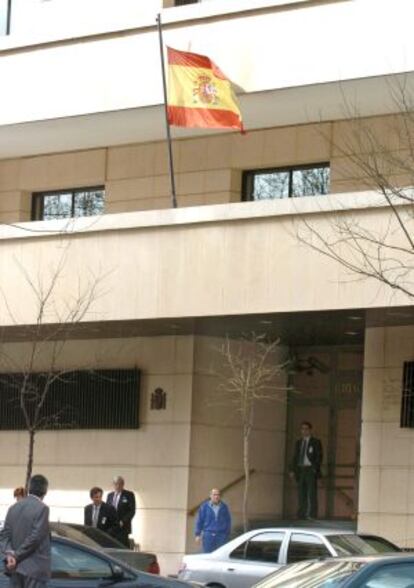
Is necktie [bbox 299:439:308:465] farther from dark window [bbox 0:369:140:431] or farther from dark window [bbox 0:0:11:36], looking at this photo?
dark window [bbox 0:0:11:36]

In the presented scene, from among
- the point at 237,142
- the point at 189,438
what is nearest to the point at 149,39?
the point at 237,142

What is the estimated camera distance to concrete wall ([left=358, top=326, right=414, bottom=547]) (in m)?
25.8

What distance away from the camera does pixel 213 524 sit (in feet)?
81.8

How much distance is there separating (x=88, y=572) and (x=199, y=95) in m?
12.4

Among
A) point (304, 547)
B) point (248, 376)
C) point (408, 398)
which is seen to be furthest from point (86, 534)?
point (248, 376)

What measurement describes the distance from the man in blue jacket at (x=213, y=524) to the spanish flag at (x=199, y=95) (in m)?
6.12

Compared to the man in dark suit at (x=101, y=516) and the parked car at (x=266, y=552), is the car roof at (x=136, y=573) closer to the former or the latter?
the parked car at (x=266, y=552)

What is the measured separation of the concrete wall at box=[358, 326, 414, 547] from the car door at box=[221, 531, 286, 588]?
19.5ft

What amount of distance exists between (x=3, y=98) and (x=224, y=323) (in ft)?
21.4

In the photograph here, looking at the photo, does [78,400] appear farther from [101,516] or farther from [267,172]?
[267,172]

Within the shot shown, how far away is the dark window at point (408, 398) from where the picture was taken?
2597 cm

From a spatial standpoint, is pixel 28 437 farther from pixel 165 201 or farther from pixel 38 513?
pixel 38 513

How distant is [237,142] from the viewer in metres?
29.3

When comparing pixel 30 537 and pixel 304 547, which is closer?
pixel 30 537
